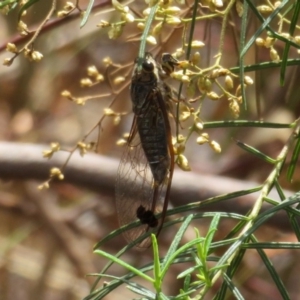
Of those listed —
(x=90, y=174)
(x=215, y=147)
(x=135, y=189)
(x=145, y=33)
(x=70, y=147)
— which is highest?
(x=145, y=33)

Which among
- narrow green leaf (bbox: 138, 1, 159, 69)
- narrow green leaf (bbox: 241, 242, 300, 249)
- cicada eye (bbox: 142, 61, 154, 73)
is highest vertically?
narrow green leaf (bbox: 138, 1, 159, 69)

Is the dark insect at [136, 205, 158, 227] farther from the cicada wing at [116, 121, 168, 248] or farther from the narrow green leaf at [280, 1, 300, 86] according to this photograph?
the narrow green leaf at [280, 1, 300, 86]

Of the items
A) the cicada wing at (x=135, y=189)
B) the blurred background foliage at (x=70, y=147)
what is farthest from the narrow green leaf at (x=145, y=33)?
the blurred background foliage at (x=70, y=147)

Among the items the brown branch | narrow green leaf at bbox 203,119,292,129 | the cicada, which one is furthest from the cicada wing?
the brown branch

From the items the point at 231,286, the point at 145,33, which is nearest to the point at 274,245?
the point at 231,286

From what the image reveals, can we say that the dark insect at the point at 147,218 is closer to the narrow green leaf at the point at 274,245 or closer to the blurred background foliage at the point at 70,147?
the narrow green leaf at the point at 274,245

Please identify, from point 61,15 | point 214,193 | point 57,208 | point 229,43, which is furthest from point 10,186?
point 61,15

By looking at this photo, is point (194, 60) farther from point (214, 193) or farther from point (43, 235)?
point (43, 235)

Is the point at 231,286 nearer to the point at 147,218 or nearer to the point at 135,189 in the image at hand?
the point at 147,218
